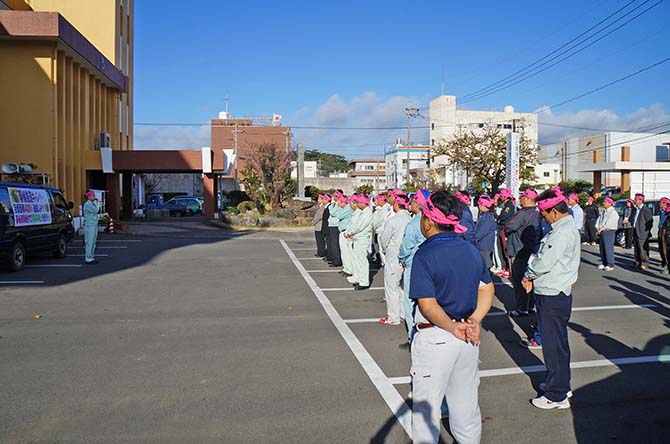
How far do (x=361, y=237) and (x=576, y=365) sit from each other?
533 centimetres

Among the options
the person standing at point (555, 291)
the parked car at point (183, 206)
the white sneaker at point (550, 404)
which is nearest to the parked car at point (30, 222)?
the person standing at point (555, 291)

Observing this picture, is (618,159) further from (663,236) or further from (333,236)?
(333,236)

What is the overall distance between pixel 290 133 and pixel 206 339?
202ft

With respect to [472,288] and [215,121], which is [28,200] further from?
[215,121]

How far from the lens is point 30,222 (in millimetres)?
14234

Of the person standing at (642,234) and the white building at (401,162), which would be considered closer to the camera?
the person standing at (642,234)

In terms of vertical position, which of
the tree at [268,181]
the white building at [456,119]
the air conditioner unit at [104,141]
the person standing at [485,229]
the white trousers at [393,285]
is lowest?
the white trousers at [393,285]

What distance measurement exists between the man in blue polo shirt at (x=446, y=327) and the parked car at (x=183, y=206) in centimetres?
3782

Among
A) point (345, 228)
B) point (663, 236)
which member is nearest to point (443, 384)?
point (345, 228)

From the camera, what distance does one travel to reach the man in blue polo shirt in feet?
11.9

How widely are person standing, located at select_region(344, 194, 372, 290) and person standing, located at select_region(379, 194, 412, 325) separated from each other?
2.55 meters

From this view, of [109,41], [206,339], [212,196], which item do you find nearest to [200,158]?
[212,196]

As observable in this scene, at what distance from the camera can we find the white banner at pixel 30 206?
13586 millimetres

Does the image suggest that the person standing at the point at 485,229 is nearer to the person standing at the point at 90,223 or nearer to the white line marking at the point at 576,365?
the white line marking at the point at 576,365
